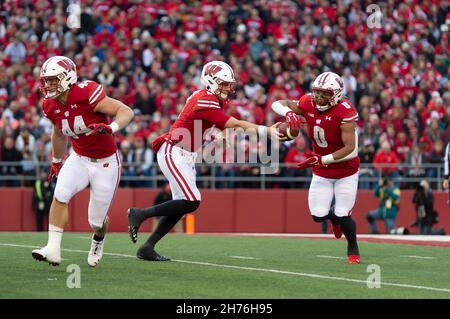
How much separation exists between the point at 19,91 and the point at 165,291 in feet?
41.2

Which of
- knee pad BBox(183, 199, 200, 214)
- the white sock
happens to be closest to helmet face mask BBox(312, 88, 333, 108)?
knee pad BBox(183, 199, 200, 214)

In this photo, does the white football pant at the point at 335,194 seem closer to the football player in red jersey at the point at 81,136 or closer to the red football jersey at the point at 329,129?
the red football jersey at the point at 329,129

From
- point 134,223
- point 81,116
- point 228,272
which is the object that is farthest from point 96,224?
point 228,272

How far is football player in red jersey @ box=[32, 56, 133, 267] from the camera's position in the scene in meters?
10.1

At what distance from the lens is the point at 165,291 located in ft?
28.5

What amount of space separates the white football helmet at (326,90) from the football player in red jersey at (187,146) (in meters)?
0.88

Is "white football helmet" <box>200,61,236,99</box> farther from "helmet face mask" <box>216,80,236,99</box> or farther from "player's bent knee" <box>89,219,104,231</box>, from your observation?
"player's bent knee" <box>89,219,104,231</box>

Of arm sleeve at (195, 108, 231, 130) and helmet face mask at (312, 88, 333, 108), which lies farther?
helmet face mask at (312, 88, 333, 108)

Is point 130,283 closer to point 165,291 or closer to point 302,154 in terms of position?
point 165,291

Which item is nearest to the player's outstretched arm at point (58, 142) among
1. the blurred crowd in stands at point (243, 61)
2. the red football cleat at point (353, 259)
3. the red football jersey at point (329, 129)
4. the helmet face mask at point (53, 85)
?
the helmet face mask at point (53, 85)

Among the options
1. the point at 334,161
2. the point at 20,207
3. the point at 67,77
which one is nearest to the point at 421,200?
the point at 20,207

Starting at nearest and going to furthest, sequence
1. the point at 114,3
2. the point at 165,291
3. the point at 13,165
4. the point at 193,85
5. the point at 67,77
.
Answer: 1. the point at 165,291
2. the point at 67,77
3. the point at 13,165
4. the point at 193,85
5. the point at 114,3

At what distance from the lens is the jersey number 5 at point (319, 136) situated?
11.6 meters

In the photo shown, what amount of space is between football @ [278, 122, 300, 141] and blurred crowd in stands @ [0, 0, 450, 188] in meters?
9.46
